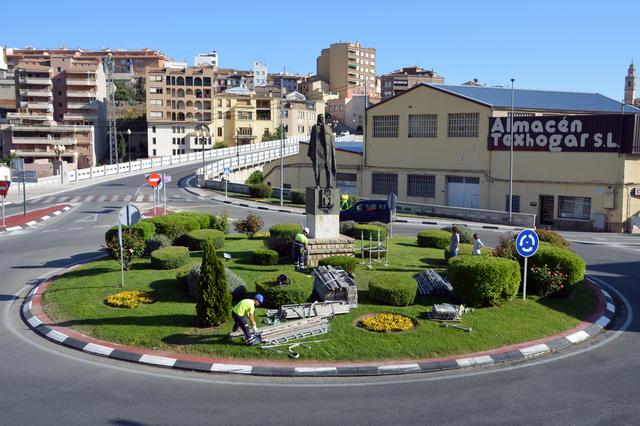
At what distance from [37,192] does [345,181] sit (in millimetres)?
27611

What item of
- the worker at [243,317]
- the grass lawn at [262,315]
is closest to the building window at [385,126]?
the grass lawn at [262,315]

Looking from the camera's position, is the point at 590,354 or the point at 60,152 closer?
the point at 590,354

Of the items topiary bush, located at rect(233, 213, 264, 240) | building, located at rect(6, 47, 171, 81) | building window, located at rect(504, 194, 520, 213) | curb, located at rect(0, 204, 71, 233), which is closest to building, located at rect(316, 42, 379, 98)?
building, located at rect(6, 47, 171, 81)

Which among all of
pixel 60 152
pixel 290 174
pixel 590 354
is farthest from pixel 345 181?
pixel 60 152

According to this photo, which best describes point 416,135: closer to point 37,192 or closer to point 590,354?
point 37,192

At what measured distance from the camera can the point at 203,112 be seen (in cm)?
11000

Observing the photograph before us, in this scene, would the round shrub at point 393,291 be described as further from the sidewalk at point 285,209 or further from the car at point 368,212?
the sidewalk at point 285,209

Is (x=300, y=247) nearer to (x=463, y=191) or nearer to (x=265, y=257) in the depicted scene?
(x=265, y=257)

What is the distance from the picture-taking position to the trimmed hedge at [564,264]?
56.6 feet

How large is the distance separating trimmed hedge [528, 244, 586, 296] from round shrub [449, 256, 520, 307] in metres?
1.68

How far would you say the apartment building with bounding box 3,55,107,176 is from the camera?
9581cm

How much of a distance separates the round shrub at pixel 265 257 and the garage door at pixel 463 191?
29570 millimetres

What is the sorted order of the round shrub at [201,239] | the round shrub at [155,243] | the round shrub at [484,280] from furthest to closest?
the round shrub at [201,239], the round shrub at [155,243], the round shrub at [484,280]

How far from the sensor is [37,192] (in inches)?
2175
